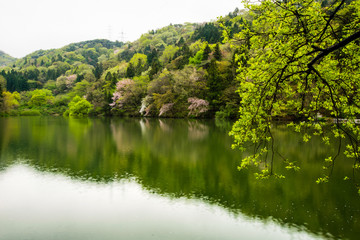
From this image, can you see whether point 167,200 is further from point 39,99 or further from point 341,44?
point 39,99

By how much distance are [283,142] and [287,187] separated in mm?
10514

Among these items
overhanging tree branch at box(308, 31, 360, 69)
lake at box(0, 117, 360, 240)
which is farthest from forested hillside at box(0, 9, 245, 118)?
overhanging tree branch at box(308, 31, 360, 69)

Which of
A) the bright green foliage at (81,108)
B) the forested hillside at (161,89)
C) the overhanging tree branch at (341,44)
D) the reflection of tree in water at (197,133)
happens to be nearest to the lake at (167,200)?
the overhanging tree branch at (341,44)

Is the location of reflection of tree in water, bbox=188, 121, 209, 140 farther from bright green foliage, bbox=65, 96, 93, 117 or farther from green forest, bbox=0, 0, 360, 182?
bright green foliage, bbox=65, 96, 93, 117

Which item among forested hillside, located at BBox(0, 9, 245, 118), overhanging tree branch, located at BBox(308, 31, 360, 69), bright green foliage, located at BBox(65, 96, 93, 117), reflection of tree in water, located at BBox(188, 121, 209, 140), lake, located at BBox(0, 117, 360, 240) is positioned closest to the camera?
overhanging tree branch, located at BBox(308, 31, 360, 69)

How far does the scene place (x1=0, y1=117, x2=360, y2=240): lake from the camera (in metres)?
6.75

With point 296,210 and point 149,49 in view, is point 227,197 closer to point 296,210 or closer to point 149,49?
point 296,210

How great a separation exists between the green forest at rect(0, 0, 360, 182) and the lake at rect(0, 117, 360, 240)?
127 centimetres

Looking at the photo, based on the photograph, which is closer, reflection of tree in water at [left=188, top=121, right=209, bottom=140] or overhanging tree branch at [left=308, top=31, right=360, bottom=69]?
overhanging tree branch at [left=308, top=31, right=360, bottom=69]

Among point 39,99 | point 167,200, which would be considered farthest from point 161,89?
point 39,99

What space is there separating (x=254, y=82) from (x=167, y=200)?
17.7 feet

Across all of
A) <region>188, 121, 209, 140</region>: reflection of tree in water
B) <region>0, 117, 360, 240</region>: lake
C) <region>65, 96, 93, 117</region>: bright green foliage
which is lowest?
<region>0, 117, 360, 240</region>: lake

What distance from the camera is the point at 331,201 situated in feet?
28.1

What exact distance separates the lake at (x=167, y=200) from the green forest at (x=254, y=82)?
1272 millimetres
